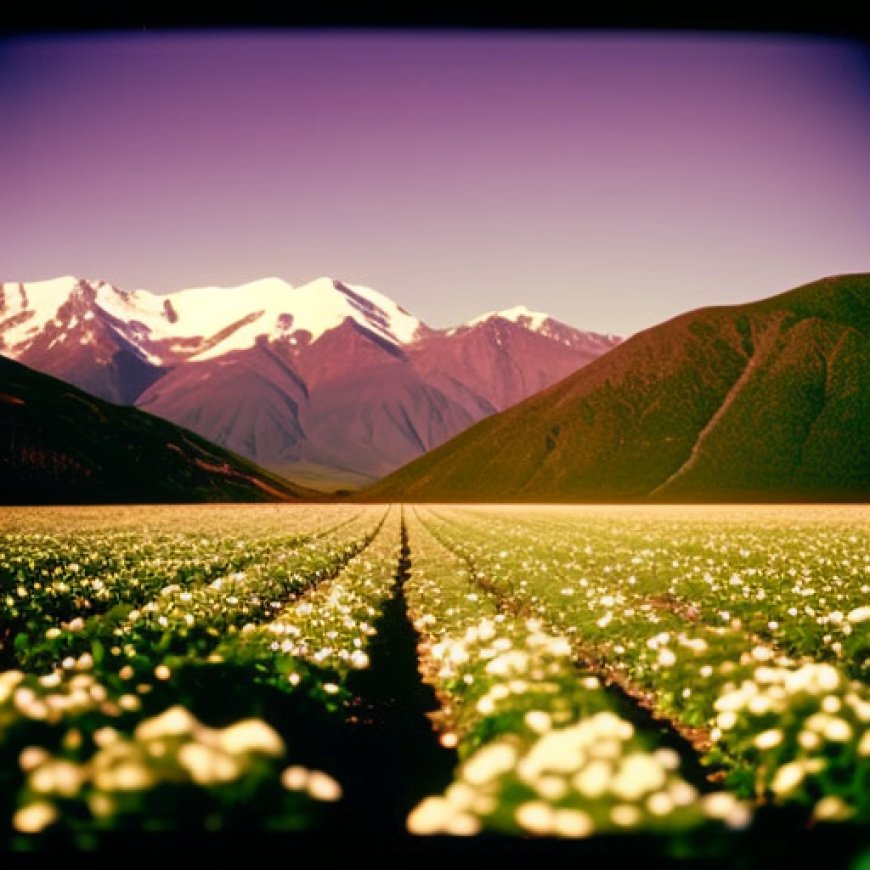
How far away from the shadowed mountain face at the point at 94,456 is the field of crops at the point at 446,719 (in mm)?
118466

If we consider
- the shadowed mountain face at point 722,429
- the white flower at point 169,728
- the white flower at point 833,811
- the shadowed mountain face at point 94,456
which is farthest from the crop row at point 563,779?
the shadowed mountain face at point 722,429

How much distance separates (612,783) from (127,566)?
70.7 feet

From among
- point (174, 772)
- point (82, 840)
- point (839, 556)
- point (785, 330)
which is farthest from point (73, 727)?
point (785, 330)

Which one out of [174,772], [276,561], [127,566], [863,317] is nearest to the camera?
[174,772]

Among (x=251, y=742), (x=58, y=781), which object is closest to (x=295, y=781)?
(x=251, y=742)

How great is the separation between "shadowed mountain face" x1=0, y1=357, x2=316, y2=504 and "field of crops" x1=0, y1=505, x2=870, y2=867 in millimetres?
118466

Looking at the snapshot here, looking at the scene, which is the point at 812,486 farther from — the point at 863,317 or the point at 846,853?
the point at 846,853

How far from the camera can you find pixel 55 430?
139m

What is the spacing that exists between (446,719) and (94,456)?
477 feet

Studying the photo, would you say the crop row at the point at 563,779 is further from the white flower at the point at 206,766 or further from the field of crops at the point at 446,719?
the white flower at the point at 206,766

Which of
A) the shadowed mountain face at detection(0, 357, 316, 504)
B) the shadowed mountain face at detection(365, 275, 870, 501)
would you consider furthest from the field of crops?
the shadowed mountain face at detection(365, 275, 870, 501)

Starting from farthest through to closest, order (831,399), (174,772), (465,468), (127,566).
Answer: (465,468), (831,399), (127,566), (174,772)

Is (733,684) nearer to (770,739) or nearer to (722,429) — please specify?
(770,739)

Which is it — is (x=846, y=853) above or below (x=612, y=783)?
below
